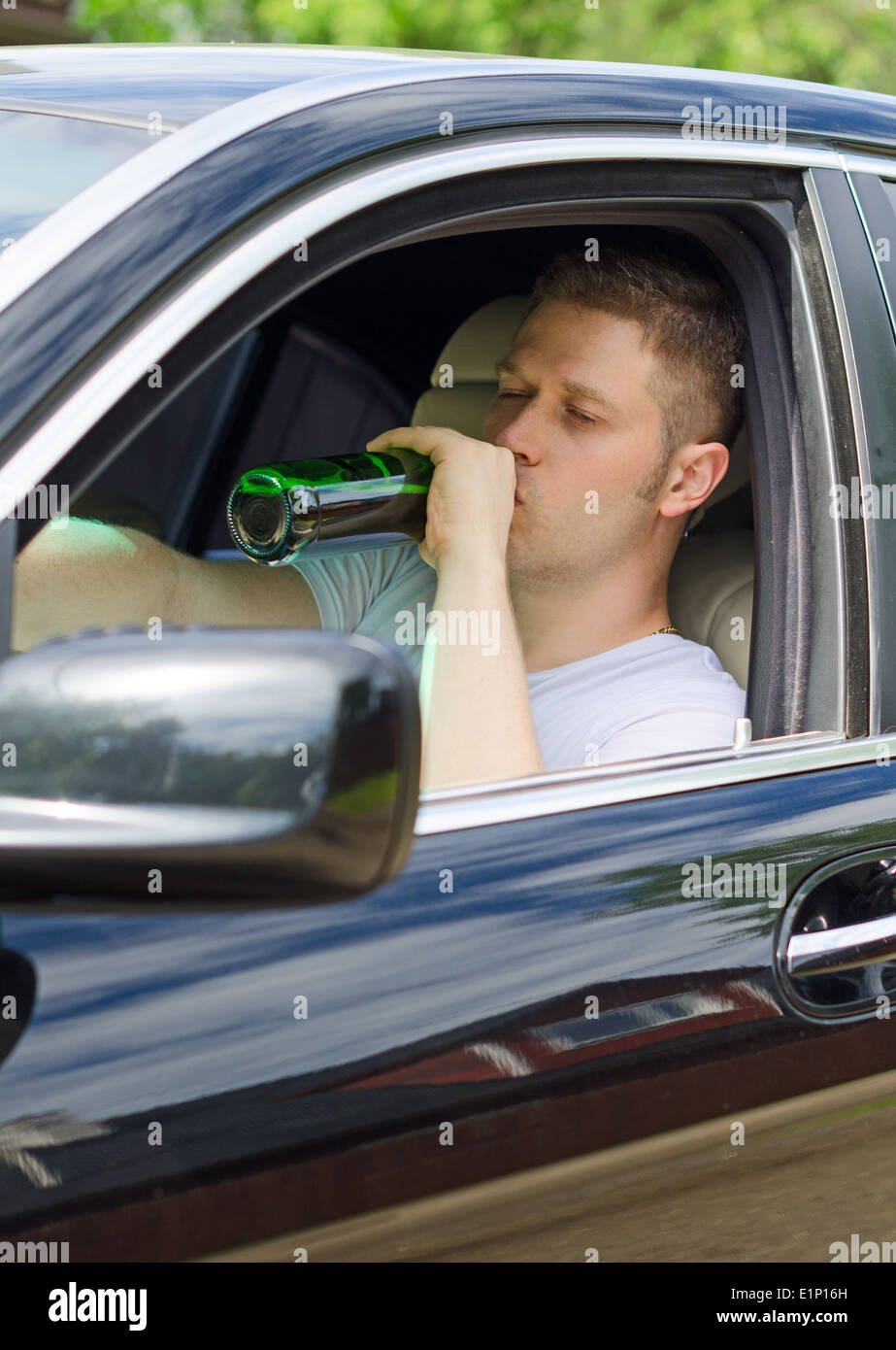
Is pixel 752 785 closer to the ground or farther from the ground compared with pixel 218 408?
closer to the ground

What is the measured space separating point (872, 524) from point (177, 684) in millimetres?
1002

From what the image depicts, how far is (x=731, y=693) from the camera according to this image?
1.97m

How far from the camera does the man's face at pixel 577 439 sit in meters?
2.11

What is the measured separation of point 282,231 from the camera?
133 cm

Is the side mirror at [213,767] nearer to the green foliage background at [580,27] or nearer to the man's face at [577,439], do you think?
the man's face at [577,439]

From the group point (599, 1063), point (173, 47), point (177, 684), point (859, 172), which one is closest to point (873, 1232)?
point (599, 1063)

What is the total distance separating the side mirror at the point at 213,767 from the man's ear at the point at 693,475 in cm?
128

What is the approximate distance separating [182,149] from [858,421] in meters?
0.82

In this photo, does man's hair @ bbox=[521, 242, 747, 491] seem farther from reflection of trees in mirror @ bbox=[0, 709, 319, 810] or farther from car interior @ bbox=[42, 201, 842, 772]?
reflection of trees in mirror @ bbox=[0, 709, 319, 810]

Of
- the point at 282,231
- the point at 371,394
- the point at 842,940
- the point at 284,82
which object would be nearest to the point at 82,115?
the point at 284,82

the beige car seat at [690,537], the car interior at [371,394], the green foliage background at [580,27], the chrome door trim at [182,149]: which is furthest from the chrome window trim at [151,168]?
the green foliage background at [580,27]

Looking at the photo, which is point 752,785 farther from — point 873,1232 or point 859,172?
point 859,172

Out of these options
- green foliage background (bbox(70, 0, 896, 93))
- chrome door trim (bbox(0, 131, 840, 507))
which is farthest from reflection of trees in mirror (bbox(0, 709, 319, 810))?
green foliage background (bbox(70, 0, 896, 93))
